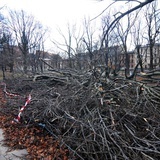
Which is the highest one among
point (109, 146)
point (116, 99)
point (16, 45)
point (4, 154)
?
point (16, 45)

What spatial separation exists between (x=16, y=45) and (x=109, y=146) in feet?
96.8

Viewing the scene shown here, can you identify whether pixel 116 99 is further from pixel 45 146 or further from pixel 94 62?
pixel 45 146

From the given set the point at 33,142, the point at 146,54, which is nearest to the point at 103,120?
the point at 33,142

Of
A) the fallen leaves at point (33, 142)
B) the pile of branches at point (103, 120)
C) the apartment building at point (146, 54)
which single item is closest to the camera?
the pile of branches at point (103, 120)

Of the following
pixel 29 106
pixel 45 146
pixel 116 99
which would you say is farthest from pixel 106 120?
pixel 29 106

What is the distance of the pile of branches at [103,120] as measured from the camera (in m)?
2.79

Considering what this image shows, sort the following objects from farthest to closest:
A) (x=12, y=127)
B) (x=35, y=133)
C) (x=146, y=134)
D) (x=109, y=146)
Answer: (x=12, y=127) → (x=35, y=133) → (x=146, y=134) → (x=109, y=146)

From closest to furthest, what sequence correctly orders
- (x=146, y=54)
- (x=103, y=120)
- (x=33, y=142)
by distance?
(x=103, y=120) < (x=33, y=142) < (x=146, y=54)

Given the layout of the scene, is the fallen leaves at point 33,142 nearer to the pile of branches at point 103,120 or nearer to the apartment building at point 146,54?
the pile of branches at point 103,120

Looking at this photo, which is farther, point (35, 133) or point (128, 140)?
point (35, 133)

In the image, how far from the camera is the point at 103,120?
11.2 ft

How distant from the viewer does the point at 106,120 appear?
343 cm

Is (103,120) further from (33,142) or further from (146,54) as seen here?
(146,54)

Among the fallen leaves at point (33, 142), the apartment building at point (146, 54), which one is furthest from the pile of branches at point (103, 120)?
the apartment building at point (146, 54)
